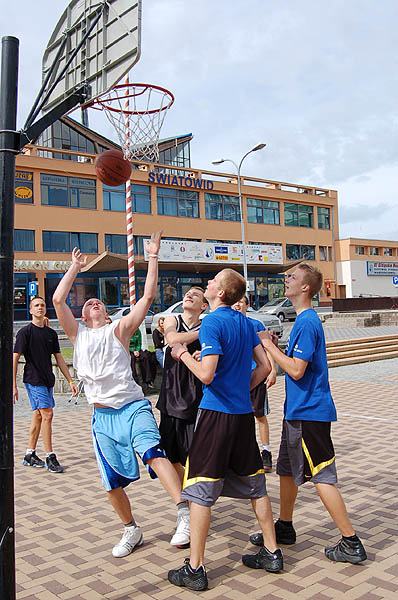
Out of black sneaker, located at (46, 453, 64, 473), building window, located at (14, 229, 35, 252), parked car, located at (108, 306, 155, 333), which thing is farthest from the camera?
building window, located at (14, 229, 35, 252)

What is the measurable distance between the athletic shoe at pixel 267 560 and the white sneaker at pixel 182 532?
0.56 meters

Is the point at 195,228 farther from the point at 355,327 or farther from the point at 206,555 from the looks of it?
the point at 206,555

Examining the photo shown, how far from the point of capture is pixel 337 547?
4027mm

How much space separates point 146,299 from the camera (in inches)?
162

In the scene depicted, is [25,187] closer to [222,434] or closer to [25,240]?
[25,240]

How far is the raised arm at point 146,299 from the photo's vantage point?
413 centimetres

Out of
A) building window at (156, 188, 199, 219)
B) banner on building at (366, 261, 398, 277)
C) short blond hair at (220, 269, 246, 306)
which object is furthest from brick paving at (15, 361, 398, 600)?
banner on building at (366, 261, 398, 277)

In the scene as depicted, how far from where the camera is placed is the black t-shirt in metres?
6.75

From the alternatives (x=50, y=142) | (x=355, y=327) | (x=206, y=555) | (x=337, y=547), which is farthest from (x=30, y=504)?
(x=50, y=142)

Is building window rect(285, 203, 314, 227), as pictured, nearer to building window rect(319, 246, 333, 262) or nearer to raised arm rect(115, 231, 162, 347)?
building window rect(319, 246, 333, 262)

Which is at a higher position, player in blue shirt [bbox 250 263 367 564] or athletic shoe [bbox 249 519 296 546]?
player in blue shirt [bbox 250 263 367 564]

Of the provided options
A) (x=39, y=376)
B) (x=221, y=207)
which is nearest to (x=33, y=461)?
(x=39, y=376)

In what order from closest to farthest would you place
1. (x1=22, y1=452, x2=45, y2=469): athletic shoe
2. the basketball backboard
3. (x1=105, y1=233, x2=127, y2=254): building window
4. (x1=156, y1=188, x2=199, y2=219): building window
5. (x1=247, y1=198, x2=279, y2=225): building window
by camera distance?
the basketball backboard < (x1=22, y1=452, x2=45, y2=469): athletic shoe < (x1=105, y1=233, x2=127, y2=254): building window < (x1=156, y1=188, x2=199, y2=219): building window < (x1=247, y1=198, x2=279, y2=225): building window

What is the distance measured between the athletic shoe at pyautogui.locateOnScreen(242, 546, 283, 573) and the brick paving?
0.04 meters
